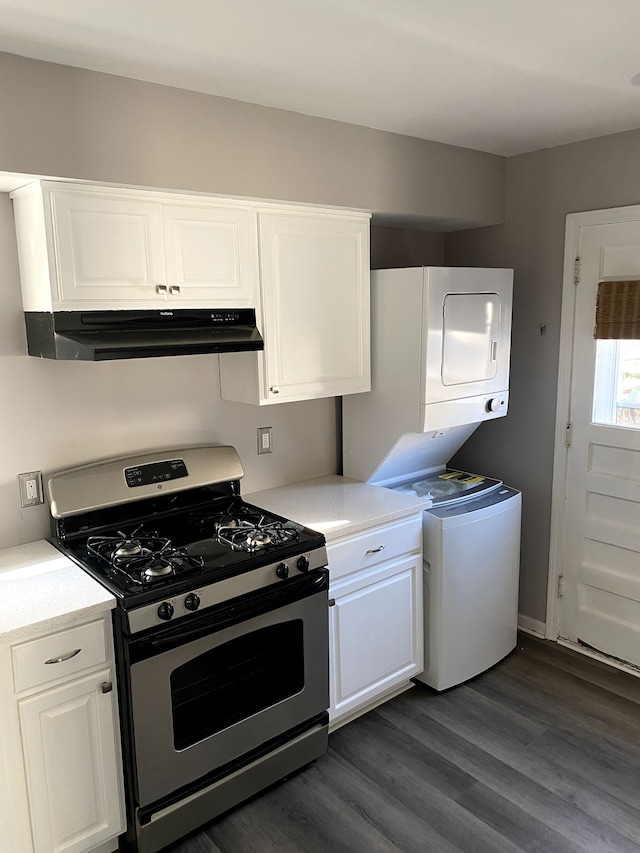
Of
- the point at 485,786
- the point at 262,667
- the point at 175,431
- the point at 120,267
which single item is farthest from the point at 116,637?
the point at 485,786

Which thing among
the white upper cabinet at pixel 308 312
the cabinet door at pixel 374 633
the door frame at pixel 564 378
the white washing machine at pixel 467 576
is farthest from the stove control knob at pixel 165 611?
the door frame at pixel 564 378

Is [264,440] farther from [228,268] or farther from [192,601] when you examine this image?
[192,601]

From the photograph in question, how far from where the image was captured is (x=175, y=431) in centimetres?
263

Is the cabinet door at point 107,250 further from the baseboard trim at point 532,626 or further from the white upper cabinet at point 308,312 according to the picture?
the baseboard trim at point 532,626

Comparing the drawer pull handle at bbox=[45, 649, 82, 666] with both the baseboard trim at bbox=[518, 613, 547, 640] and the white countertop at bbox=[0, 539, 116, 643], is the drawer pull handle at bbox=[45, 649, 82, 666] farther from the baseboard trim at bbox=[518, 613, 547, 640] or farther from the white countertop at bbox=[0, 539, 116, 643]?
the baseboard trim at bbox=[518, 613, 547, 640]

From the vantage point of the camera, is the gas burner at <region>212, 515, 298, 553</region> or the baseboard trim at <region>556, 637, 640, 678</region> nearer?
the gas burner at <region>212, 515, 298, 553</region>

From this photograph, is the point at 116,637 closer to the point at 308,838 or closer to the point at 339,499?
the point at 308,838

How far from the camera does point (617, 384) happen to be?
9.62 ft

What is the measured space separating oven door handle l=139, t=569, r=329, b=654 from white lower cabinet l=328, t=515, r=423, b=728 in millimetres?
159

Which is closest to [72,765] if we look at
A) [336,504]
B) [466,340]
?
[336,504]

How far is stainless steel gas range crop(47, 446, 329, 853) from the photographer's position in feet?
6.42

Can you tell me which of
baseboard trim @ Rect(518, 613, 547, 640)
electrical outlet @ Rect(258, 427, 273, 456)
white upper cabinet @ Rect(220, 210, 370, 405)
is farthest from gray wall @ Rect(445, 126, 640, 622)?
electrical outlet @ Rect(258, 427, 273, 456)

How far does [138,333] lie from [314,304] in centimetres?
78

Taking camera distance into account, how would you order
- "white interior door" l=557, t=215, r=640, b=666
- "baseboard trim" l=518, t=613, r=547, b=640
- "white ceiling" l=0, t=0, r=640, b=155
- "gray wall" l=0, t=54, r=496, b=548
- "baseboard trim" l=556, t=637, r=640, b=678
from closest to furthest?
1. "white ceiling" l=0, t=0, r=640, b=155
2. "gray wall" l=0, t=54, r=496, b=548
3. "white interior door" l=557, t=215, r=640, b=666
4. "baseboard trim" l=556, t=637, r=640, b=678
5. "baseboard trim" l=518, t=613, r=547, b=640
